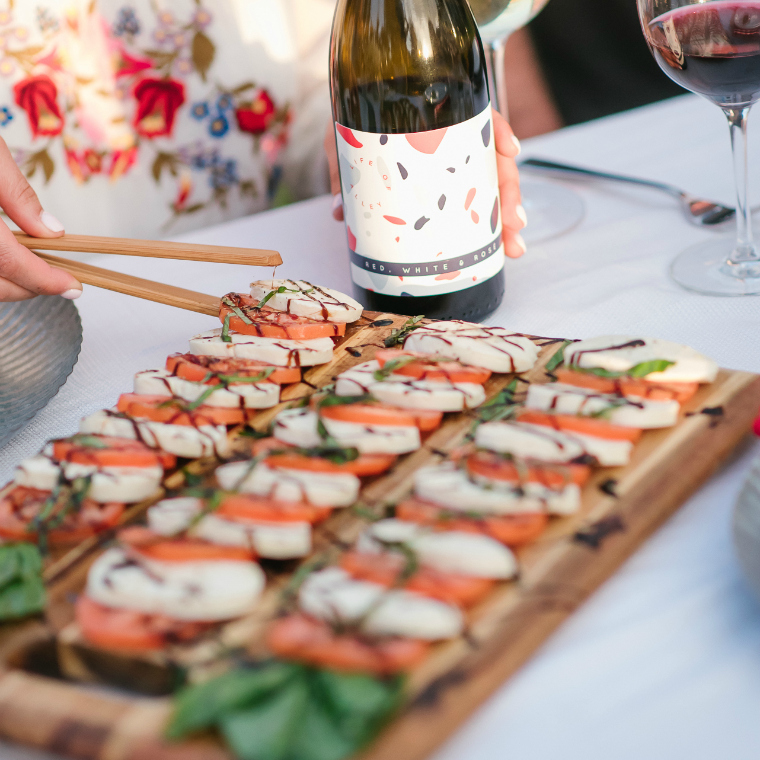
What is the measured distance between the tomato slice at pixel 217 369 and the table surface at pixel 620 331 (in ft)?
0.65

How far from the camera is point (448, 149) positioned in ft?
2.97

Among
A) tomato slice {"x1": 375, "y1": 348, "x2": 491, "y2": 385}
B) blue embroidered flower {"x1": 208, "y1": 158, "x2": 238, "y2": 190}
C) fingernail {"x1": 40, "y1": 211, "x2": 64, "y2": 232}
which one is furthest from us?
blue embroidered flower {"x1": 208, "y1": 158, "x2": 238, "y2": 190}

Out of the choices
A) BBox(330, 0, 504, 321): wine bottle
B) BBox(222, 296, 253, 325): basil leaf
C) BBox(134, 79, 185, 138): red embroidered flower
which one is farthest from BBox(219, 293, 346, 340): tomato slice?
BBox(134, 79, 185, 138): red embroidered flower

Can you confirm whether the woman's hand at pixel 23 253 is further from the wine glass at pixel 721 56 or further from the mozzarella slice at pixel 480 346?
the wine glass at pixel 721 56

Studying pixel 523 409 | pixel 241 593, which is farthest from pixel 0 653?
pixel 523 409

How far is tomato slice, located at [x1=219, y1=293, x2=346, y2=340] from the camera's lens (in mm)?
921

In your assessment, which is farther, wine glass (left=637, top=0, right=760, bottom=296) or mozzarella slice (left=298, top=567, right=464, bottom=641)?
wine glass (left=637, top=0, right=760, bottom=296)

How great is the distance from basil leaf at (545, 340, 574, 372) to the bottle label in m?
0.17

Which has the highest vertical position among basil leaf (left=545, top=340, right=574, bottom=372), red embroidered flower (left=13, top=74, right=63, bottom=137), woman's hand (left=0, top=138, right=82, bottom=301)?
red embroidered flower (left=13, top=74, right=63, bottom=137)

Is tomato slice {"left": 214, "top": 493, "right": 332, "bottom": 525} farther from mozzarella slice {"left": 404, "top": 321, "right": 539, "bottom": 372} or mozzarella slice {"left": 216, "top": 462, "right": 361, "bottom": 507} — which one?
mozzarella slice {"left": 404, "top": 321, "right": 539, "bottom": 372}

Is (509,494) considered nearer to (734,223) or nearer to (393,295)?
(393,295)

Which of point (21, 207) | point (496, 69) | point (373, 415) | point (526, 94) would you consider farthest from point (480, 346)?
point (526, 94)

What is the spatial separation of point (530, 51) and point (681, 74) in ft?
5.24

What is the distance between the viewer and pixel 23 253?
0.95 m
